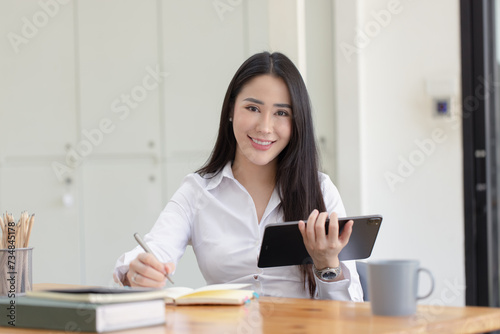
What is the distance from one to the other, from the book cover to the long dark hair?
2.81 ft

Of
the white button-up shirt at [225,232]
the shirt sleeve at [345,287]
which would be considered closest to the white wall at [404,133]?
the white button-up shirt at [225,232]

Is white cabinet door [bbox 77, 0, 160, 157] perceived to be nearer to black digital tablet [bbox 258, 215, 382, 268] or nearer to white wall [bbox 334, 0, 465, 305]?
white wall [bbox 334, 0, 465, 305]

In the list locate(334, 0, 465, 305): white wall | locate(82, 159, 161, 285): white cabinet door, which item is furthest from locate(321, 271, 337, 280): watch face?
locate(82, 159, 161, 285): white cabinet door

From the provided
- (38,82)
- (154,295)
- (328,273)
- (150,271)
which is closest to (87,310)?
(154,295)

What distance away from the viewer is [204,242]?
2113mm

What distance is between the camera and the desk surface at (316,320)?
122cm

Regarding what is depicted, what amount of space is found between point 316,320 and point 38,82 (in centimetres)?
298

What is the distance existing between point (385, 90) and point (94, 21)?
5.54 feet

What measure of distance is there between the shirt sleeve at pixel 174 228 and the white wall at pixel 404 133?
169 cm

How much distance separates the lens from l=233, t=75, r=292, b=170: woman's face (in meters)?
2.11

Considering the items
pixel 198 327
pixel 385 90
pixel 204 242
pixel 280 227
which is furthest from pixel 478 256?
pixel 198 327

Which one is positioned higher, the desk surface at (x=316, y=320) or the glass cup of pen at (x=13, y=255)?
the glass cup of pen at (x=13, y=255)

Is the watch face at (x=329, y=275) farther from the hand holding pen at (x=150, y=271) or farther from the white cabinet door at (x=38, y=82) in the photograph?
the white cabinet door at (x=38, y=82)

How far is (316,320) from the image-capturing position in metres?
1.32
